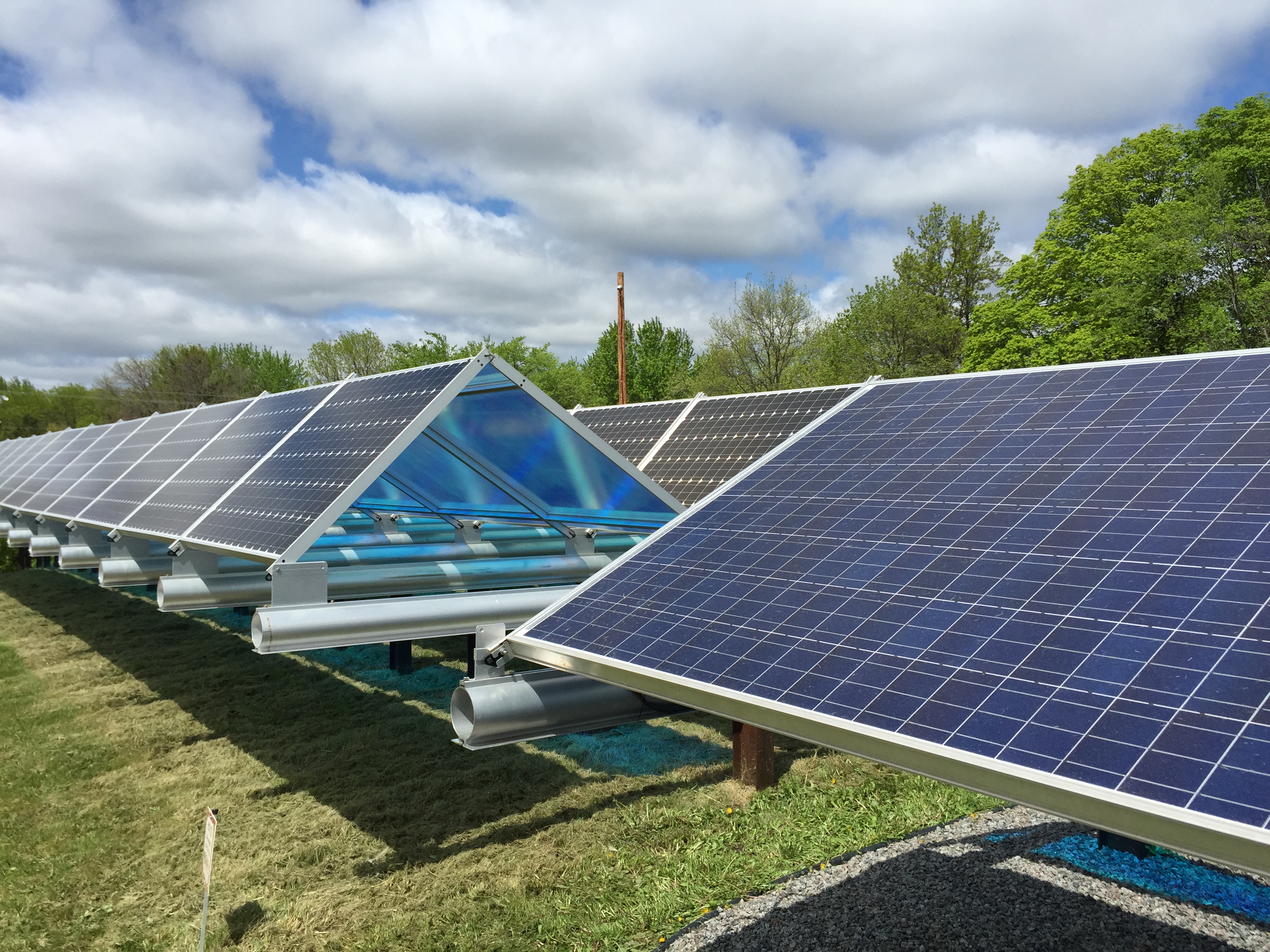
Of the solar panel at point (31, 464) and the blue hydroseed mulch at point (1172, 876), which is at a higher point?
the solar panel at point (31, 464)

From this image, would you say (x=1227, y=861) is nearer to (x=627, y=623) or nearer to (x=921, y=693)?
(x=921, y=693)

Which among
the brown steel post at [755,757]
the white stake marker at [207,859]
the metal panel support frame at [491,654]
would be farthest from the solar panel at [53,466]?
the metal panel support frame at [491,654]

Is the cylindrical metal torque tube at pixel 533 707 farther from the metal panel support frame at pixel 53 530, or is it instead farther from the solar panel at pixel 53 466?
the solar panel at pixel 53 466

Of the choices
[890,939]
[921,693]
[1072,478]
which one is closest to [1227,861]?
[921,693]

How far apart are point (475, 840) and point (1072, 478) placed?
7.55 meters

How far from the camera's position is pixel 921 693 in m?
4.27

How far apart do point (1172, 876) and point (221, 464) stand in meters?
13.5

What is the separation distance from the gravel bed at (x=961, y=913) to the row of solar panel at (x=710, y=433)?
650cm

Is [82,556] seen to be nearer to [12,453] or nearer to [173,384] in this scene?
[12,453]

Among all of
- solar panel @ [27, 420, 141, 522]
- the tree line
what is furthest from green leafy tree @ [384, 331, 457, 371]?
solar panel @ [27, 420, 141, 522]

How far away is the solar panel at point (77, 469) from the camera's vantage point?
2003cm

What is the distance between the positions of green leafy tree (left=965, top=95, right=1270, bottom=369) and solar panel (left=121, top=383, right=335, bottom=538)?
39700mm

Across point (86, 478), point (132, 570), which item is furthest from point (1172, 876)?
point (86, 478)

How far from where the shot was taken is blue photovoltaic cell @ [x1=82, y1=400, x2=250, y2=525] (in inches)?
574
